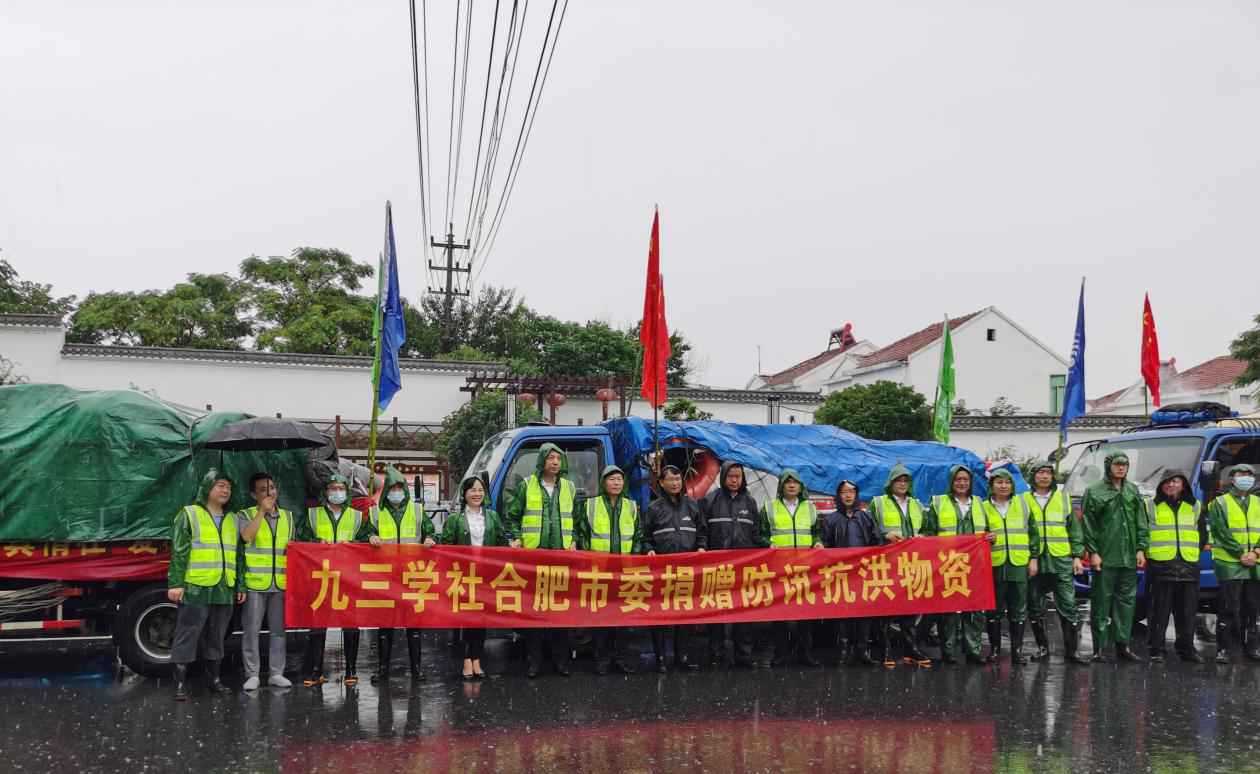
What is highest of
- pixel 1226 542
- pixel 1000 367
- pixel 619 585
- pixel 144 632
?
pixel 1000 367

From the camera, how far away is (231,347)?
133ft

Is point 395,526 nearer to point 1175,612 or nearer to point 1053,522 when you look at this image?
point 1053,522

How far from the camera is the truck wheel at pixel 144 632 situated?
8820mm

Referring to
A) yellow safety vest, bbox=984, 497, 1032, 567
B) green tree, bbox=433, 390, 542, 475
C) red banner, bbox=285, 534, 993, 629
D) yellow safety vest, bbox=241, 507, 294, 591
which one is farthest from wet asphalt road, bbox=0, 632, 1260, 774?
green tree, bbox=433, 390, 542, 475

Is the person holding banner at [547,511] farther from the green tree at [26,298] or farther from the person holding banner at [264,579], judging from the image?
the green tree at [26,298]

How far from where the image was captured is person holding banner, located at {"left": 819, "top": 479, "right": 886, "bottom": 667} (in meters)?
9.79

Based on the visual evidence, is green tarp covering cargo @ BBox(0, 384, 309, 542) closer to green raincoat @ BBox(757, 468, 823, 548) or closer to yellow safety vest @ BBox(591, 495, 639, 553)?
yellow safety vest @ BBox(591, 495, 639, 553)

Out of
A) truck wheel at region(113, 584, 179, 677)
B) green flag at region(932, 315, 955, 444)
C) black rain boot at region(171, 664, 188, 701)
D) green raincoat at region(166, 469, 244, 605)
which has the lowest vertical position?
black rain boot at region(171, 664, 188, 701)

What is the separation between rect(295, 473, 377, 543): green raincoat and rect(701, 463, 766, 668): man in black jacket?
2.97 meters

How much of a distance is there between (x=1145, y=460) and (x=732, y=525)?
5.59m

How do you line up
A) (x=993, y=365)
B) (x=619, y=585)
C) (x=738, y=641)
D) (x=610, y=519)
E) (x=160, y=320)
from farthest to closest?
(x=993, y=365), (x=160, y=320), (x=738, y=641), (x=610, y=519), (x=619, y=585)

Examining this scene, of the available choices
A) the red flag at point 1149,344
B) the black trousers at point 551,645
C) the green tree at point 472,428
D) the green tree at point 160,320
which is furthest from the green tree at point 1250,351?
the green tree at point 160,320

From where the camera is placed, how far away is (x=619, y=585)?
364 inches

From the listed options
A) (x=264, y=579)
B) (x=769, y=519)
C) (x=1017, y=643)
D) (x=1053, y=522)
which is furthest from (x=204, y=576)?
(x=1053, y=522)
